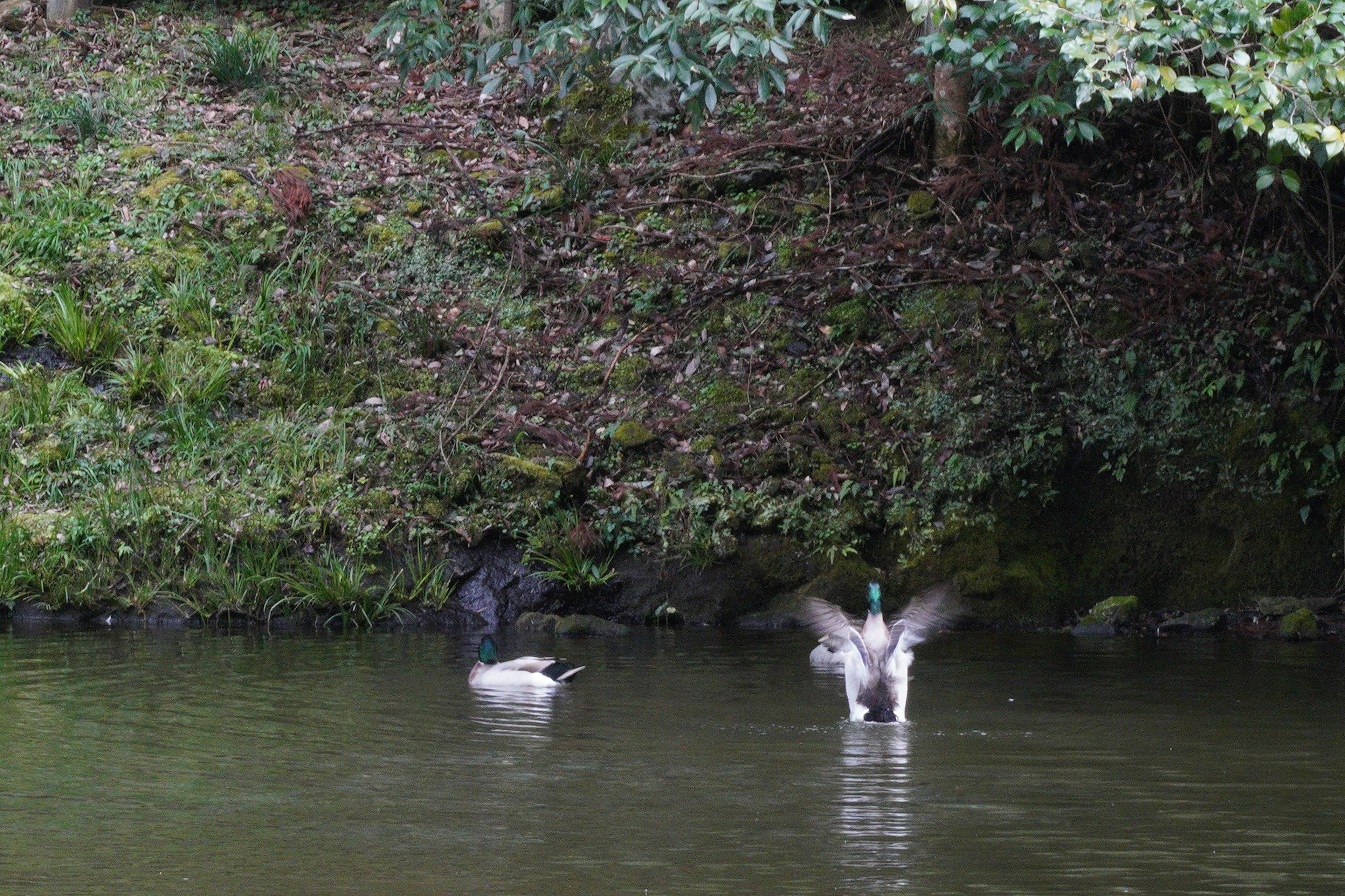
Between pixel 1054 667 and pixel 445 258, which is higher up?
pixel 445 258

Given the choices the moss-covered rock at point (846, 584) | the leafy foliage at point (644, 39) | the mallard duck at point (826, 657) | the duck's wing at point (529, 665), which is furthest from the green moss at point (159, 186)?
the mallard duck at point (826, 657)

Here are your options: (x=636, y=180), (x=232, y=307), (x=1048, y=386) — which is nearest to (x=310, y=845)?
(x=1048, y=386)

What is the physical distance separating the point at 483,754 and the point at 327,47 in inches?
569

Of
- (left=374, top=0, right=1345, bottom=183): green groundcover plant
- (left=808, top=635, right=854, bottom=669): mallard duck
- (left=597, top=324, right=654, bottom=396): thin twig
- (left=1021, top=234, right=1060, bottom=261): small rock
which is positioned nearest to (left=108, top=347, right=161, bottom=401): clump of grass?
(left=597, top=324, right=654, bottom=396): thin twig

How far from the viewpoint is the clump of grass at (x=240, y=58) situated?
59.1 ft

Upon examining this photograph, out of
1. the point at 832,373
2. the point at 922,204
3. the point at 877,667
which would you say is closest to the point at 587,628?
the point at 832,373

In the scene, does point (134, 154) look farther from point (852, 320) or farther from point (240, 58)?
point (852, 320)

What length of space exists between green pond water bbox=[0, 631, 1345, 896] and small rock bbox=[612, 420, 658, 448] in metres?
3.45

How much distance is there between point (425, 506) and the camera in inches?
497

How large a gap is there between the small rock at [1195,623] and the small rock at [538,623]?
4704 millimetres

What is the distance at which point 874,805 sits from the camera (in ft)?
18.2

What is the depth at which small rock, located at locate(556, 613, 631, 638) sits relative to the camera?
11523 mm

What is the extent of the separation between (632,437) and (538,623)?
6.69ft

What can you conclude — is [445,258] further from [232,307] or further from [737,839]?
[737,839]
